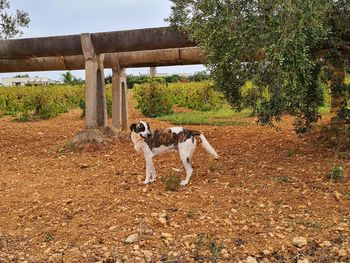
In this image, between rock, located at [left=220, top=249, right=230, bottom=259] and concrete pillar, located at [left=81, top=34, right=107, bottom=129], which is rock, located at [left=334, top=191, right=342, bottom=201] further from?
concrete pillar, located at [left=81, top=34, right=107, bottom=129]

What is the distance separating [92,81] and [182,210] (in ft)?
17.5

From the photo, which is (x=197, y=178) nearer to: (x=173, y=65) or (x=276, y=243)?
(x=276, y=243)

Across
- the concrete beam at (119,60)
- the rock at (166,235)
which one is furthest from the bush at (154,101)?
the rock at (166,235)

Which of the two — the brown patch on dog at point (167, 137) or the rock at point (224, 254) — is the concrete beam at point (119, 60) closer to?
the brown patch on dog at point (167, 137)

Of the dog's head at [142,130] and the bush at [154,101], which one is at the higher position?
the dog's head at [142,130]

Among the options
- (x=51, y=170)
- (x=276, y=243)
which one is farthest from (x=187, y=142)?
(x=51, y=170)

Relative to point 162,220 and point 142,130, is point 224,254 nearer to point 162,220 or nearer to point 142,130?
point 162,220

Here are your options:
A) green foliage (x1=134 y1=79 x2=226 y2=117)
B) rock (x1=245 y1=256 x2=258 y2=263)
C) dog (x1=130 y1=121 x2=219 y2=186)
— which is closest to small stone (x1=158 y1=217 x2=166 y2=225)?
rock (x1=245 y1=256 x2=258 y2=263)

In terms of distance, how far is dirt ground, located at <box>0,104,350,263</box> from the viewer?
4.43m

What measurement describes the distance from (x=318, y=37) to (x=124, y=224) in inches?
132

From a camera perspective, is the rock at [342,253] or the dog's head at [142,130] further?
the dog's head at [142,130]

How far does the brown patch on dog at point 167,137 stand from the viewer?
6250 millimetres

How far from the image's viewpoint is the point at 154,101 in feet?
62.6

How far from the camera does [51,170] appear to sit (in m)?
7.89
